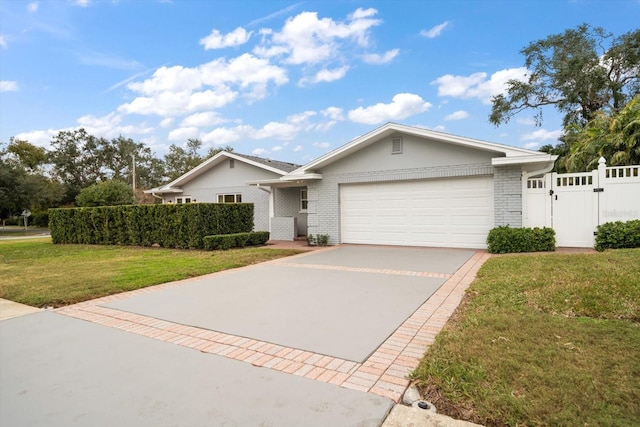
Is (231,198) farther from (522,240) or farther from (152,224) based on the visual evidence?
(522,240)

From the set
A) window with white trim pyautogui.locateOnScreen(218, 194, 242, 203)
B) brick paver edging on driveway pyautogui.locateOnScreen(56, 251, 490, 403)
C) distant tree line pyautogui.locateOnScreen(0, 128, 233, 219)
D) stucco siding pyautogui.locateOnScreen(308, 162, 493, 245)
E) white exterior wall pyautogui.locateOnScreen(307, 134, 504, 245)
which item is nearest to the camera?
brick paver edging on driveway pyautogui.locateOnScreen(56, 251, 490, 403)

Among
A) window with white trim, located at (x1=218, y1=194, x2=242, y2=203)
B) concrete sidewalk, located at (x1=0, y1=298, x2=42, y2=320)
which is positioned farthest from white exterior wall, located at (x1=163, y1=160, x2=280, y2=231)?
concrete sidewalk, located at (x1=0, y1=298, x2=42, y2=320)

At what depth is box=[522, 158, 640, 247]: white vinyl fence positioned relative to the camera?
379 inches

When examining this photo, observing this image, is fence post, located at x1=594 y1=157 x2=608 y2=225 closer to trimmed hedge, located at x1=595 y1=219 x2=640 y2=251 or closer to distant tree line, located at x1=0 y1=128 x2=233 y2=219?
trimmed hedge, located at x1=595 y1=219 x2=640 y2=251

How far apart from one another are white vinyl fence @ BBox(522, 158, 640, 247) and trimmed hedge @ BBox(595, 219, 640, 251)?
0.61 metres

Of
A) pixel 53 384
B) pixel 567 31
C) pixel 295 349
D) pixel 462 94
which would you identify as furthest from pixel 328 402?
pixel 567 31

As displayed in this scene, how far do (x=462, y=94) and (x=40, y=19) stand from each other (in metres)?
20.2

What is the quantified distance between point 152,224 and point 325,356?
12.9 metres

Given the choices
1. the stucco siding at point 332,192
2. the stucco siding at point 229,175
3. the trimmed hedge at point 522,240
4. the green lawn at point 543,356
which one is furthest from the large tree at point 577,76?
the green lawn at point 543,356

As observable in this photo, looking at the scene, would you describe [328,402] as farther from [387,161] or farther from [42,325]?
[387,161]

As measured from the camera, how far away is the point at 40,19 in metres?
12.0

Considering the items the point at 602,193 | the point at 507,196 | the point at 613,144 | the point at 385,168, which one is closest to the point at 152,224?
the point at 385,168

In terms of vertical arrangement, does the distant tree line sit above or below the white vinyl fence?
above

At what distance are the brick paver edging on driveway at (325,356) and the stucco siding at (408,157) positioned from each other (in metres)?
6.64
